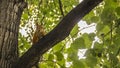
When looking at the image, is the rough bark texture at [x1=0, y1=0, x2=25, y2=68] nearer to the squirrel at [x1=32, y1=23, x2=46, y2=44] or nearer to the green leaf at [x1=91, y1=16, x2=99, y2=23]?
the squirrel at [x1=32, y1=23, x2=46, y2=44]

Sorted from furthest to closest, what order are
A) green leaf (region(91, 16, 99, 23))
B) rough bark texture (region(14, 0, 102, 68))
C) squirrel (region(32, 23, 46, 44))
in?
squirrel (region(32, 23, 46, 44)) < green leaf (region(91, 16, 99, 23)) < rough bark texture (region(14, 0, 102, 68))

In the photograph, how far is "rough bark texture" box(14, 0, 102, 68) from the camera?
2053 mm

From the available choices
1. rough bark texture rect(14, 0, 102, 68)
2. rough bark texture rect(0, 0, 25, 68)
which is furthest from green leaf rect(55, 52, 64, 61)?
rough bark texture rect(0, 0, 25, 68)

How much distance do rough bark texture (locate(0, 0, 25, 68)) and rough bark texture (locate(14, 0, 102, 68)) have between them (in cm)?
11

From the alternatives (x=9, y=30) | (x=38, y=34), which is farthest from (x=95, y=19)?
(x=9, y=30)

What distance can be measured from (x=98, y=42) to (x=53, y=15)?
635 cm

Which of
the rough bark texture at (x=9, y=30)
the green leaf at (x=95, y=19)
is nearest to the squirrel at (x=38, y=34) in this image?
the rough bark texture at (x=9, y=30)

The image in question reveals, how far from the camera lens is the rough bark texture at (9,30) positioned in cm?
213

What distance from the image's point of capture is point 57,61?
2.32 m

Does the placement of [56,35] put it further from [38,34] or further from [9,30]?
[9,30]

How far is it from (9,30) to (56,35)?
43cm

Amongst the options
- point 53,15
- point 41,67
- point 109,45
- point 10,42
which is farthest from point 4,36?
point 53,15

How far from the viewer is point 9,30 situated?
7.38ft

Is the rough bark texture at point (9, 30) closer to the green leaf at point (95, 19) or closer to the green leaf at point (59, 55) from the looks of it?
the green leaf at point (59, 55)
